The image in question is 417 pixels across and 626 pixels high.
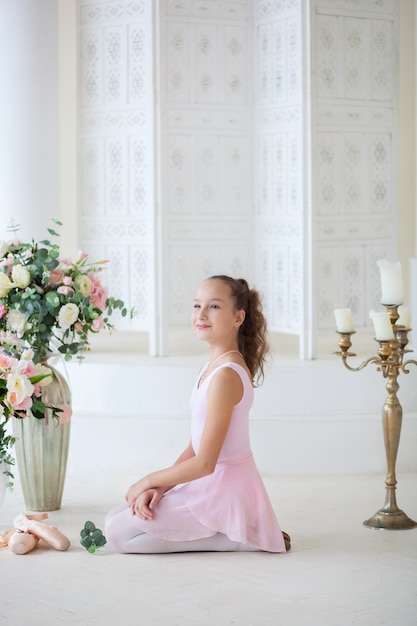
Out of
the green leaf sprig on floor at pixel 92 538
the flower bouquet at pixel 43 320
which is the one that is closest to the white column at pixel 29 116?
the flower bouquet at pixel 43 320

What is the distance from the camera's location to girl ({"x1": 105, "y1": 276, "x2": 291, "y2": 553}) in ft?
14.0

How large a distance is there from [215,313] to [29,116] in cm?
249

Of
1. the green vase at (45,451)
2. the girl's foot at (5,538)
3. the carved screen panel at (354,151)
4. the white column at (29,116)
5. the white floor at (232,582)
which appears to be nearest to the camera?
the white floor at (232,582)

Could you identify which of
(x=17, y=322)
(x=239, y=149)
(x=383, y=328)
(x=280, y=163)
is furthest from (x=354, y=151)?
(x=17, y=322)

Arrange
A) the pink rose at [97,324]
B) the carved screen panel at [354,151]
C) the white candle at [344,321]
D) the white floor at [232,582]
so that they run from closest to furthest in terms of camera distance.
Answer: the white floor at [232,582], the white candle at [344,321], the pink rose at [97,324], the carved screen panel at [354,151]

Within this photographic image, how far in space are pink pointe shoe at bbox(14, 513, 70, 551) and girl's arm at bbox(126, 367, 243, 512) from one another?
1.03 ft

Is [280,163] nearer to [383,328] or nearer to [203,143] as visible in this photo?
[203,143]

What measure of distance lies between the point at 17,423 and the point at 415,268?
8.00ft

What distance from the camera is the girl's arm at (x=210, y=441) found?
418 cm

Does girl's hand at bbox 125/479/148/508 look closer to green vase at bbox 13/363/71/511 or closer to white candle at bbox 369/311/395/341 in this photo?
green vase at bbox 13/363/71/511

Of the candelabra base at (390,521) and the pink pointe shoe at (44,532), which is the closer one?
the pink pointe shoe at (44,532)

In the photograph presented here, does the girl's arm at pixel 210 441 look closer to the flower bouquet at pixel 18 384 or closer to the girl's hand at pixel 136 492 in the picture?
the girl's hand at pixel 136 492

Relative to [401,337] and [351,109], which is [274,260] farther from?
[401,337]

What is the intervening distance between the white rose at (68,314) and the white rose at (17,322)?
149 mm
